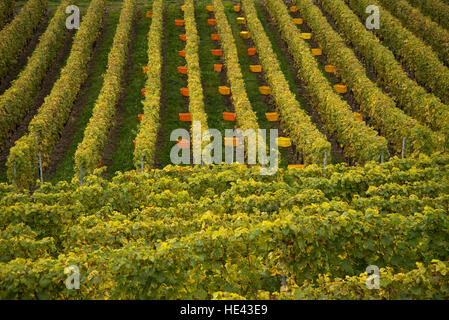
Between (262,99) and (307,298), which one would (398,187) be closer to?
(307,298)

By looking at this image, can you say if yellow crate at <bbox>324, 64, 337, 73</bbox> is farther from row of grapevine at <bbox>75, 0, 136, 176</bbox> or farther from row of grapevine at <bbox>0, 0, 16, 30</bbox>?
row of grapevine at <bbox>0, 0, 16, 30</bbox>

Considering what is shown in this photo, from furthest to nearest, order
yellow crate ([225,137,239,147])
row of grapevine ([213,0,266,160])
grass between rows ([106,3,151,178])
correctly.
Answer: yellow crate ([225,137,239,147]), row of grapevine ([213,0,266,160]), grass between rows ([106,3,151,178])

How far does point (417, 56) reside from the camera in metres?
30.0

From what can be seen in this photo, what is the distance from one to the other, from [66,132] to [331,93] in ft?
47.8

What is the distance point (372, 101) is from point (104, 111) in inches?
550

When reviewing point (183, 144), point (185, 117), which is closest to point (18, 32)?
point (185, 117)

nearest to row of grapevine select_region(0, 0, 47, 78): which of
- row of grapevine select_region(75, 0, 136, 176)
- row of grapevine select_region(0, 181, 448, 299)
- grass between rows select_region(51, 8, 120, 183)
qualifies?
grass between rows select_region(51, 8, 120, 183)

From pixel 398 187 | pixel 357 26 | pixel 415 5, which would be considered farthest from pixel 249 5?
pixel 398 187

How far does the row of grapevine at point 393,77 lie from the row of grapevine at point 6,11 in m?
26.5

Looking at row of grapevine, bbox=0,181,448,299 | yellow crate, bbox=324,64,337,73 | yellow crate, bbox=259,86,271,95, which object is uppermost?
row of grapevine, bbox=0,181,448,299

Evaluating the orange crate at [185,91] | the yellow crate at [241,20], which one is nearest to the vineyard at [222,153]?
the orange crate at [185,91]

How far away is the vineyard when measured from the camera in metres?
10.0

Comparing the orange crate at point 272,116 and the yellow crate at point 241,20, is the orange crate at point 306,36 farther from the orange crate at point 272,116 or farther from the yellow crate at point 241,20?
the orange crate at point 272,116

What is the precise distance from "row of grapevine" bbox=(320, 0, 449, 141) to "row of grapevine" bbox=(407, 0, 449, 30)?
7601mm
